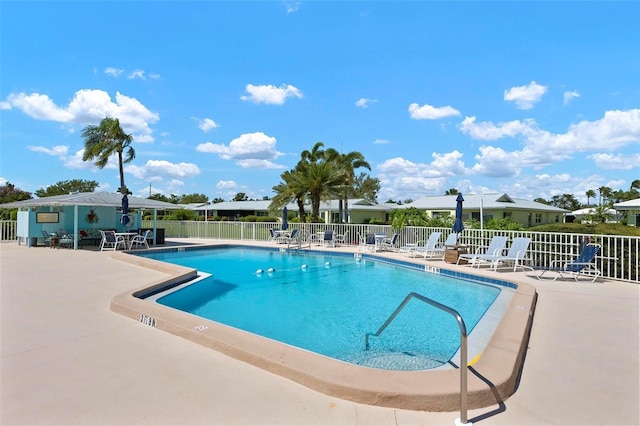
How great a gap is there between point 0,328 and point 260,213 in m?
43.9

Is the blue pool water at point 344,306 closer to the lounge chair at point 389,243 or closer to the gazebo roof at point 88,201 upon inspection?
the lounge chair at point 389,243

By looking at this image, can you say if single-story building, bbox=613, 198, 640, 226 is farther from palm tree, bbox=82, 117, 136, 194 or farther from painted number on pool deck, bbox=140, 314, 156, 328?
palm tree, bbox=82, 117, 136, 194

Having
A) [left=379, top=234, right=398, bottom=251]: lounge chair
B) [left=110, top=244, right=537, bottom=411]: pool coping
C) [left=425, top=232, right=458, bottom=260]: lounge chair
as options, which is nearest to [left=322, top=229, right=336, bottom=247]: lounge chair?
[left=379, top=234, right=398, bottom=251]: lounge chair

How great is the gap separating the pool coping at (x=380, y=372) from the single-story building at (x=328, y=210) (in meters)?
28.3

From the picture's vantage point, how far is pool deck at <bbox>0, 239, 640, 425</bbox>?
2695 mm

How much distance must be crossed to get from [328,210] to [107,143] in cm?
2058

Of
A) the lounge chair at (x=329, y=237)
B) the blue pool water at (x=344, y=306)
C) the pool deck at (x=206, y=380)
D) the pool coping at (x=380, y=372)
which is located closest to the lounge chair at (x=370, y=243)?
the lounge chair at (x=329, y=237)

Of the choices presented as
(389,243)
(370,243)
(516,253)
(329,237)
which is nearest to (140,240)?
(329,237)

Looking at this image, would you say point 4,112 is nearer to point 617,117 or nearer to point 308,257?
point 308,257

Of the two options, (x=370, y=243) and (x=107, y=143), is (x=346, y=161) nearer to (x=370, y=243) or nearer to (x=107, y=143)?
(x=370, y=243)

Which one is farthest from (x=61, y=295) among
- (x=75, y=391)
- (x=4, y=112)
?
(x=4, y=112)

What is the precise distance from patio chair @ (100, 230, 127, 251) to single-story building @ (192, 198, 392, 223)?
1905 cm

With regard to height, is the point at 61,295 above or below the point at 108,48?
below

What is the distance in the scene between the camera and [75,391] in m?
3.05
